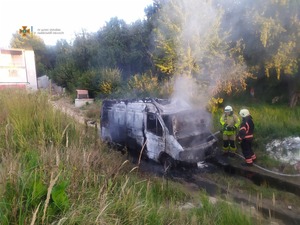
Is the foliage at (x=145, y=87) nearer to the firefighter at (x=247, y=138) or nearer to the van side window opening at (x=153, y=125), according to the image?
the van side window opening at (x=153, y=125)

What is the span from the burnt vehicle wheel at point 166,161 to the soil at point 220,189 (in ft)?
0.44

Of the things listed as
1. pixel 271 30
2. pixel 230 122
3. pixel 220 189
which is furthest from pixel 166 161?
pixel 271 30

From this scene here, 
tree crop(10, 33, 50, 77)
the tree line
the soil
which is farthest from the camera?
tree crop(10, 33, 50, 77)

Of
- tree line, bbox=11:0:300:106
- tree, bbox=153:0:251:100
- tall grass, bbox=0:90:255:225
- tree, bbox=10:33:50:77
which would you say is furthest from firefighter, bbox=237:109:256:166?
tree, bbox=10:33:50:77

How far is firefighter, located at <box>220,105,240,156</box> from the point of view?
268 inches

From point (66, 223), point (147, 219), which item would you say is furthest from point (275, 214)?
point (66, 223)

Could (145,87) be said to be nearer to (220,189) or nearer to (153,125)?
(153,125)

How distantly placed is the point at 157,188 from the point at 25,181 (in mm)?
2471

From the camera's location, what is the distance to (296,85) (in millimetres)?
7980

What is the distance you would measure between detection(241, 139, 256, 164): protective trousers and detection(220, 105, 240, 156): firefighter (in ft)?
1.57

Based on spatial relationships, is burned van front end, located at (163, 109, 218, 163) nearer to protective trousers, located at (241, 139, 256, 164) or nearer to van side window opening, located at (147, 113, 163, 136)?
van side window opening, located at (147, 113, 163, 136)

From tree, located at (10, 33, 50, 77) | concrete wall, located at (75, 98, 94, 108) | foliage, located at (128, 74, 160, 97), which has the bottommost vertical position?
concrete wall, located at (75, 98, 94, 108)

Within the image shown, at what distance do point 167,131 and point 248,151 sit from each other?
2.36 metres

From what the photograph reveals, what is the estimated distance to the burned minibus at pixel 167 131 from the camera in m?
5.78
